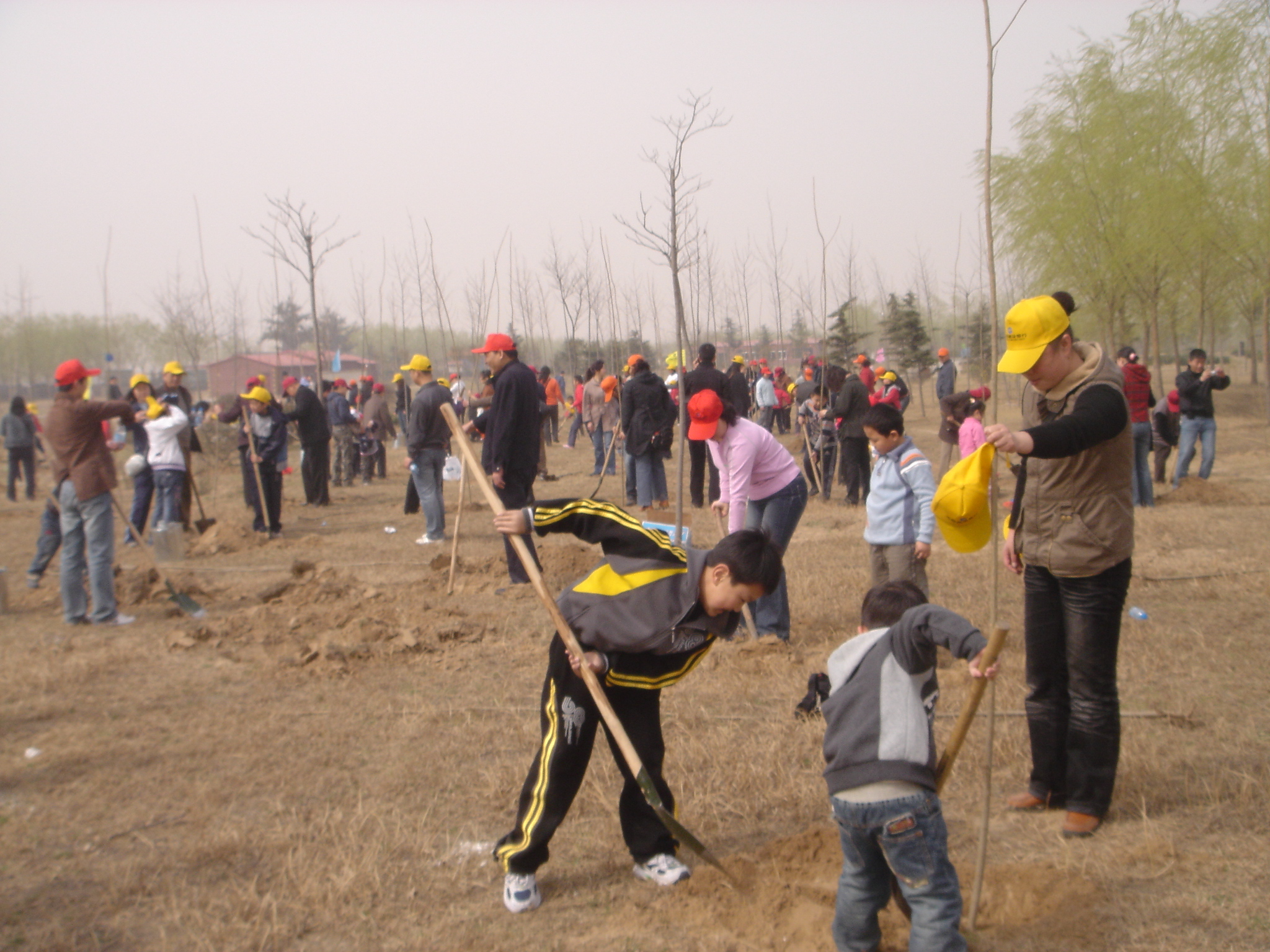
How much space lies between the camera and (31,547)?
11156mm

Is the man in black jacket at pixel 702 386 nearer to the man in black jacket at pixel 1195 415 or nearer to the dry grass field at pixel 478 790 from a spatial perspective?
the dry grass field at pixel 478 790

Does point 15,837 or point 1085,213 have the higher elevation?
point 1085,213

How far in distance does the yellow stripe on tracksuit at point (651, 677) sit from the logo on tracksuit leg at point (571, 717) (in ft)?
0.43

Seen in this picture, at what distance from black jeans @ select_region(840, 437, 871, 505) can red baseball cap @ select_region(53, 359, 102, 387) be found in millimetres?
8293

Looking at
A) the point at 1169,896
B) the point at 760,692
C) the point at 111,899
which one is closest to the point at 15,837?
the point at 111,899

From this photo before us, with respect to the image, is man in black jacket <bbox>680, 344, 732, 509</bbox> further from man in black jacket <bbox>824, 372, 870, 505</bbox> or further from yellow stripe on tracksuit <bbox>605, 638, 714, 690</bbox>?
yellow stripe on tracksuit <bbox>605, 638, 714, 690</bbox>

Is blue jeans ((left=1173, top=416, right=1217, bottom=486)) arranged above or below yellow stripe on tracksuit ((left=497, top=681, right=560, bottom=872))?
above

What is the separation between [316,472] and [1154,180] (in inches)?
741

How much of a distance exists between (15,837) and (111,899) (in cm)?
81

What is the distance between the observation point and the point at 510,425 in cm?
743

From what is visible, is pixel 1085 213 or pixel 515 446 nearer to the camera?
pixel 515 446

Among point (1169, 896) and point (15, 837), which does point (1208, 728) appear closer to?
point (1169, 896)

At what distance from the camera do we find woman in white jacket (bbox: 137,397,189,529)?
9.60 metres

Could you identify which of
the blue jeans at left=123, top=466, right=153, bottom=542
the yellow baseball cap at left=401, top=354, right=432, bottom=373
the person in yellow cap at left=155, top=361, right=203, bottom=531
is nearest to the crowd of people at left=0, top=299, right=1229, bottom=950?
the yellow baseball cap at left=401, top=354, right=432, bottom=373
